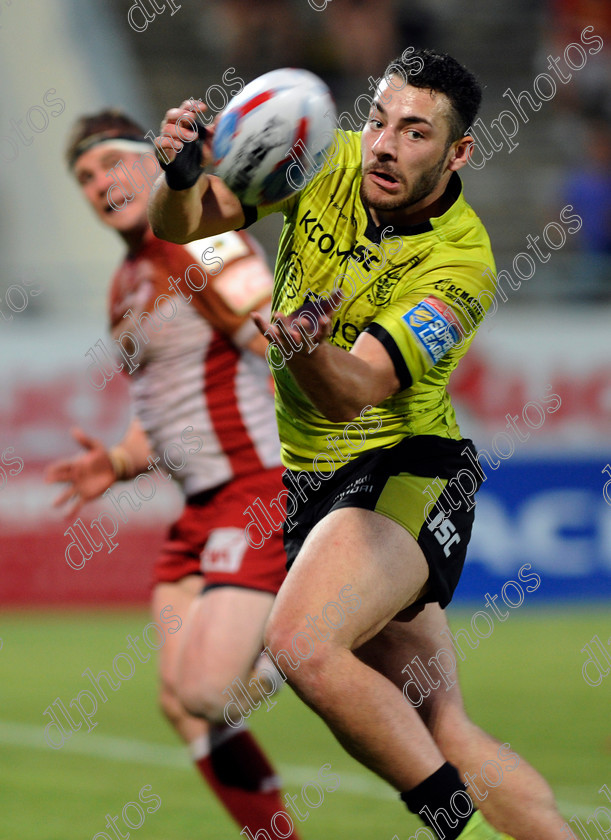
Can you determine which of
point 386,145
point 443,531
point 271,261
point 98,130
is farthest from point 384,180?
point 271,261

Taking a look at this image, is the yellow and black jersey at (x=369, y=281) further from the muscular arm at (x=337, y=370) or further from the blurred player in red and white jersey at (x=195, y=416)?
the blurred player in red and white jersey at (x=195, y=416)

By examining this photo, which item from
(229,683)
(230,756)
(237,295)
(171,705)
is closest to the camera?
(229,683)

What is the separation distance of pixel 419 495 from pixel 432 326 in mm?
550

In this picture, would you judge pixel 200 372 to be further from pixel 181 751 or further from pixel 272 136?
pixel 181 751

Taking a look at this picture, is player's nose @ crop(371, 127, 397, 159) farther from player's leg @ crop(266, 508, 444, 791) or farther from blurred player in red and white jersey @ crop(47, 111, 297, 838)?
blurred player in red and white jersey @ crop(47, 111, 297, 838)

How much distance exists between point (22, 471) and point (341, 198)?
7281mm

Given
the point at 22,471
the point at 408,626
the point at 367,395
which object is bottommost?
the point at 22,471

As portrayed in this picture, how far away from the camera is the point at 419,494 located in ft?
12.0

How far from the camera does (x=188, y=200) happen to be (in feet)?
11.7

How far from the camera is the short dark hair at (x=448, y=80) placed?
3498mm

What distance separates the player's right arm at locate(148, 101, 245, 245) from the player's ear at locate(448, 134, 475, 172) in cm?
62

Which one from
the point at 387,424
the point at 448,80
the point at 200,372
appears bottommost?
the point at 200,372

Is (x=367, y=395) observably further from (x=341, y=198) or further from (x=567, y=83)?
(x=567, y=83)

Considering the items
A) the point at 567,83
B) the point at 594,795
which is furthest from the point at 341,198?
the point at 567,83
